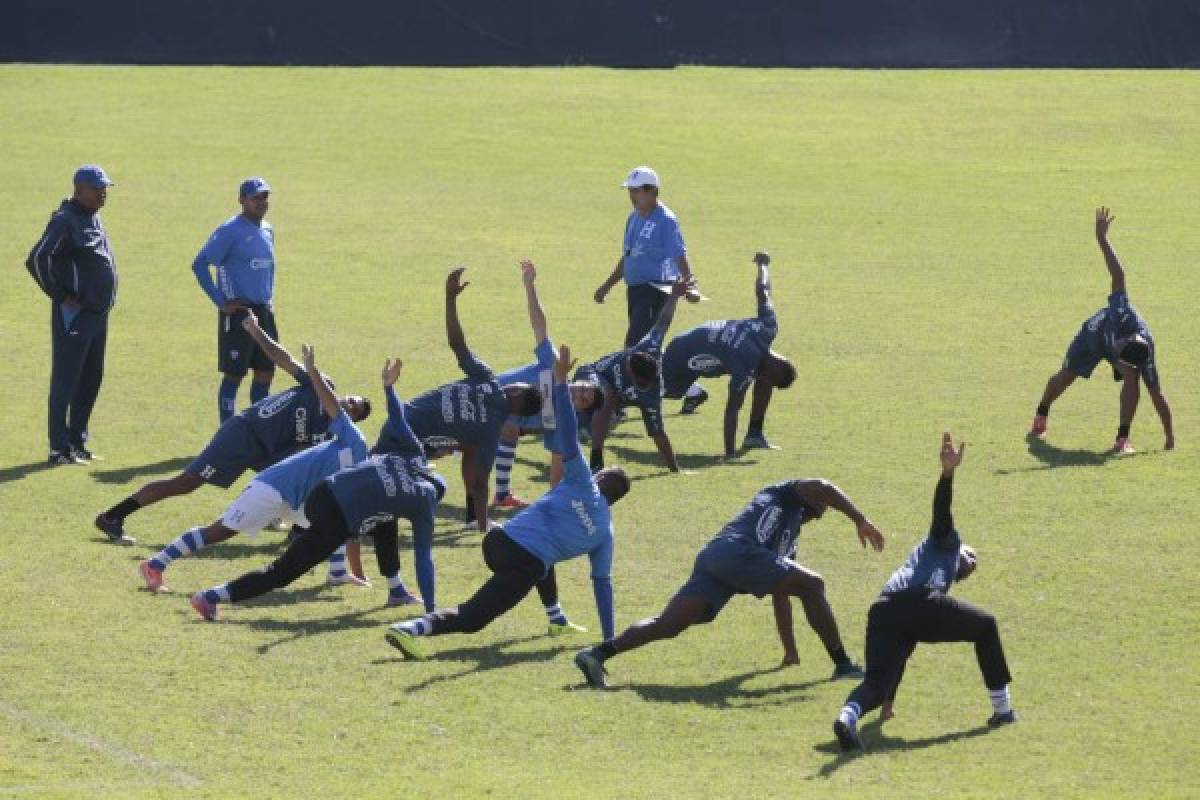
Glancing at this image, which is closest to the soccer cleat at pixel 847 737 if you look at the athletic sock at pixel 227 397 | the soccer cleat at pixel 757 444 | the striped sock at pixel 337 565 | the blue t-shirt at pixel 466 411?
the striped sock at pixel 337 565

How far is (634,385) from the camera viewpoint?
1903 cm

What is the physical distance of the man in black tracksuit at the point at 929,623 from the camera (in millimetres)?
12656

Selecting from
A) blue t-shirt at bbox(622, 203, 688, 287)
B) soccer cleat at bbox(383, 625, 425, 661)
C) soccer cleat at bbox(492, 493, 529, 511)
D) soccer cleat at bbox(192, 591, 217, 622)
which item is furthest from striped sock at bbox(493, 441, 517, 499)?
soccer cleat at bbox(383, 625, 425, 661)

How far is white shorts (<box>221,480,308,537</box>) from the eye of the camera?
15.0 metres

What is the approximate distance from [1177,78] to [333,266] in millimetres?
20766

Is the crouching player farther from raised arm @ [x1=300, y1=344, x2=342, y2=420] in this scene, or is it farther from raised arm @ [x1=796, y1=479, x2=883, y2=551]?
raised arm @ [x1=300, y1=344, x2=342, y2=420]

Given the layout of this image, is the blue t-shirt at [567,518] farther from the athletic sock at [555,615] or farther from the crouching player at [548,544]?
the athletic sock at [555,615]

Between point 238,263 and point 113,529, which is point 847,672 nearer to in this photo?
point 113,529

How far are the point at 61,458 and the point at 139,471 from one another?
0.76 meters

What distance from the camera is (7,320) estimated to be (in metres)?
25.7

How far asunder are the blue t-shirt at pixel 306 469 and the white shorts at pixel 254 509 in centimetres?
5

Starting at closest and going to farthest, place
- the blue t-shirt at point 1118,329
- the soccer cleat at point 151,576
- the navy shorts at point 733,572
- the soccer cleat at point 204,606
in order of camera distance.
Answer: the navy shorts at point 733,572 < the soccer cleat at point 204,606 < the soccer cleat at point 151,576 < the blue t-shirt at point 1118,329

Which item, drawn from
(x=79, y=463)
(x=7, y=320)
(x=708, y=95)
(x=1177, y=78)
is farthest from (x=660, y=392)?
(x=1177, y=78)

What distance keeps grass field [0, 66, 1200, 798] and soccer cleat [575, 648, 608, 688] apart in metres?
0.11
